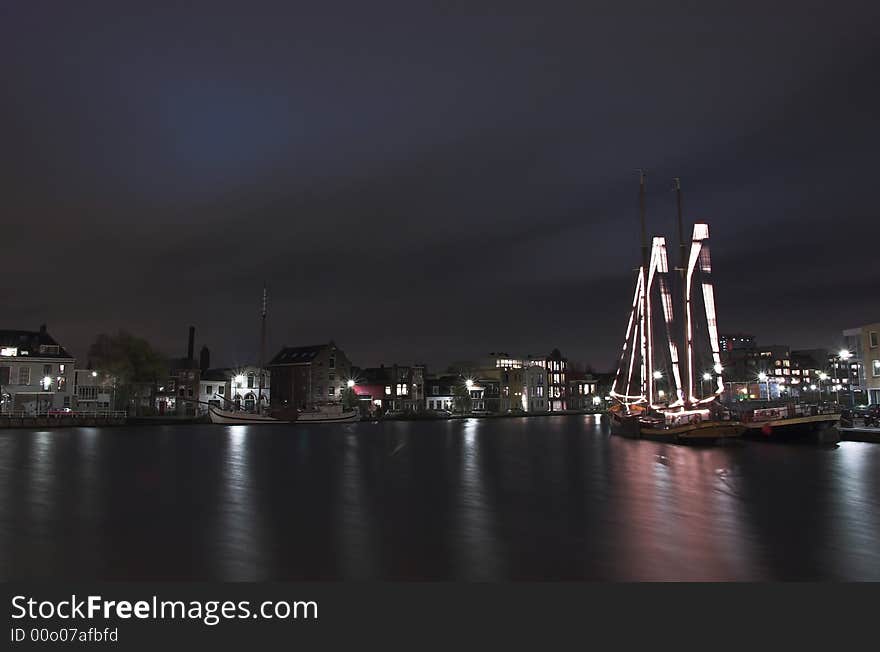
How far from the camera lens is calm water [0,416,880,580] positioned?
16.2 metres

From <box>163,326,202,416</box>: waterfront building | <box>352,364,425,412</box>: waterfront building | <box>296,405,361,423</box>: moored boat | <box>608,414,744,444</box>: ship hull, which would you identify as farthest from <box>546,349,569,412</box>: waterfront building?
<box>608,414,744,444</box>: ship hull

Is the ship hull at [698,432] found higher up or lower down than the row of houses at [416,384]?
lower down

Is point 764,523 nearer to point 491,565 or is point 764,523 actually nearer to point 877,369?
point 491,565

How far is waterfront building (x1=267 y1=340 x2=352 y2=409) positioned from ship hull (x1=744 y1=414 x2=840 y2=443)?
8208 cm

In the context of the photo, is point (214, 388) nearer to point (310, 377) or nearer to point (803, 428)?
point (310, 377)

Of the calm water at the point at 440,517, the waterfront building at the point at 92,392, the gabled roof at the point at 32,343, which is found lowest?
the calm water at the point at 440,517

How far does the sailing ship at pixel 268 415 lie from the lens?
364ft

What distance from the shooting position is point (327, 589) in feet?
44.9

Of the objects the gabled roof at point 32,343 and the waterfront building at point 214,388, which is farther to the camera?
the waterfront building at point 214,388

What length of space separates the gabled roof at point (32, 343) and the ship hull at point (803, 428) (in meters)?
97.3

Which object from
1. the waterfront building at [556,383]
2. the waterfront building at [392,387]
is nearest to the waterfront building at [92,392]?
the waterfront building at [392,387]

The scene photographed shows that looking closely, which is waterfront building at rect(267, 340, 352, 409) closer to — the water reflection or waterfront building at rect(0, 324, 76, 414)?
waterfront building at rect(0, 324, 76, 414)

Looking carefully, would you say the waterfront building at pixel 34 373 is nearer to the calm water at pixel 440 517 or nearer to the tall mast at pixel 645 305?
the calm water at pixel 440 517

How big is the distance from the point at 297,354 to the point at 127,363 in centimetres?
3547
